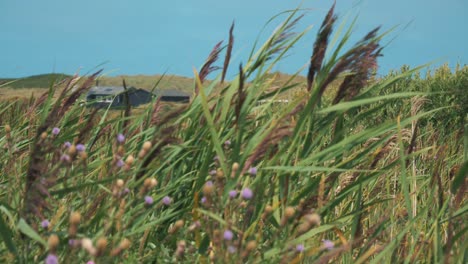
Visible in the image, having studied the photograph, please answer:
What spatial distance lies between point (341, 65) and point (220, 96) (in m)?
0.82

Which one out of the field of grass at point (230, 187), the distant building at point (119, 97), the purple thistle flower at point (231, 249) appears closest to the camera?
the purple thistle flower at point (231, 249)

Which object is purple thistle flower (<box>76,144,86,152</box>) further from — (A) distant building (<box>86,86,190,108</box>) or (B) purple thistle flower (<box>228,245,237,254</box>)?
(A) distant building (<box>86,86,190,108</box>)

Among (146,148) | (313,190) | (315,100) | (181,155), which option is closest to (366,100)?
(315,100)

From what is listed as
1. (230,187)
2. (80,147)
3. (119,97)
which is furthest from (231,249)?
(119,97)

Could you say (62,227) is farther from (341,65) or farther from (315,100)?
(341,65)

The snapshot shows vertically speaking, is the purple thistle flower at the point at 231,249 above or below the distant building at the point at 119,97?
below

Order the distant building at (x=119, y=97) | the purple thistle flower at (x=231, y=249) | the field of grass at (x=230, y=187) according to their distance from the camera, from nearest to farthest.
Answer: the purple thistle flower at (x=231, y=249) < the field of grass at (x=230, y=187) < the distant building at (x=119, y=97)

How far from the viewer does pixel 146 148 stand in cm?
161

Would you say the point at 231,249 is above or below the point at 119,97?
below

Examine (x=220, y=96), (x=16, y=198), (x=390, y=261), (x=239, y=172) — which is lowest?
(x=390, y=261)

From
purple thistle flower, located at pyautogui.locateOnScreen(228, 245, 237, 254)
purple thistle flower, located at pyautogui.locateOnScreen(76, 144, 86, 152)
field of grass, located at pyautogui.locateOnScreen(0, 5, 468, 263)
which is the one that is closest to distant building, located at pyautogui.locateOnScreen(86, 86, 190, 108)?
field of grass, located at pyautogui.locateOnScreen(0, 5, 468, 263)

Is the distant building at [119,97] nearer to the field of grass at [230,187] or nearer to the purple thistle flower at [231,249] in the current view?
the field of grass at [230,187]

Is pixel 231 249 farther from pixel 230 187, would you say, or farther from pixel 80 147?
pixel 80 147

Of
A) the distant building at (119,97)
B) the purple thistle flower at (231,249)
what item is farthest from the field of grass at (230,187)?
the distant building at (119,97)
